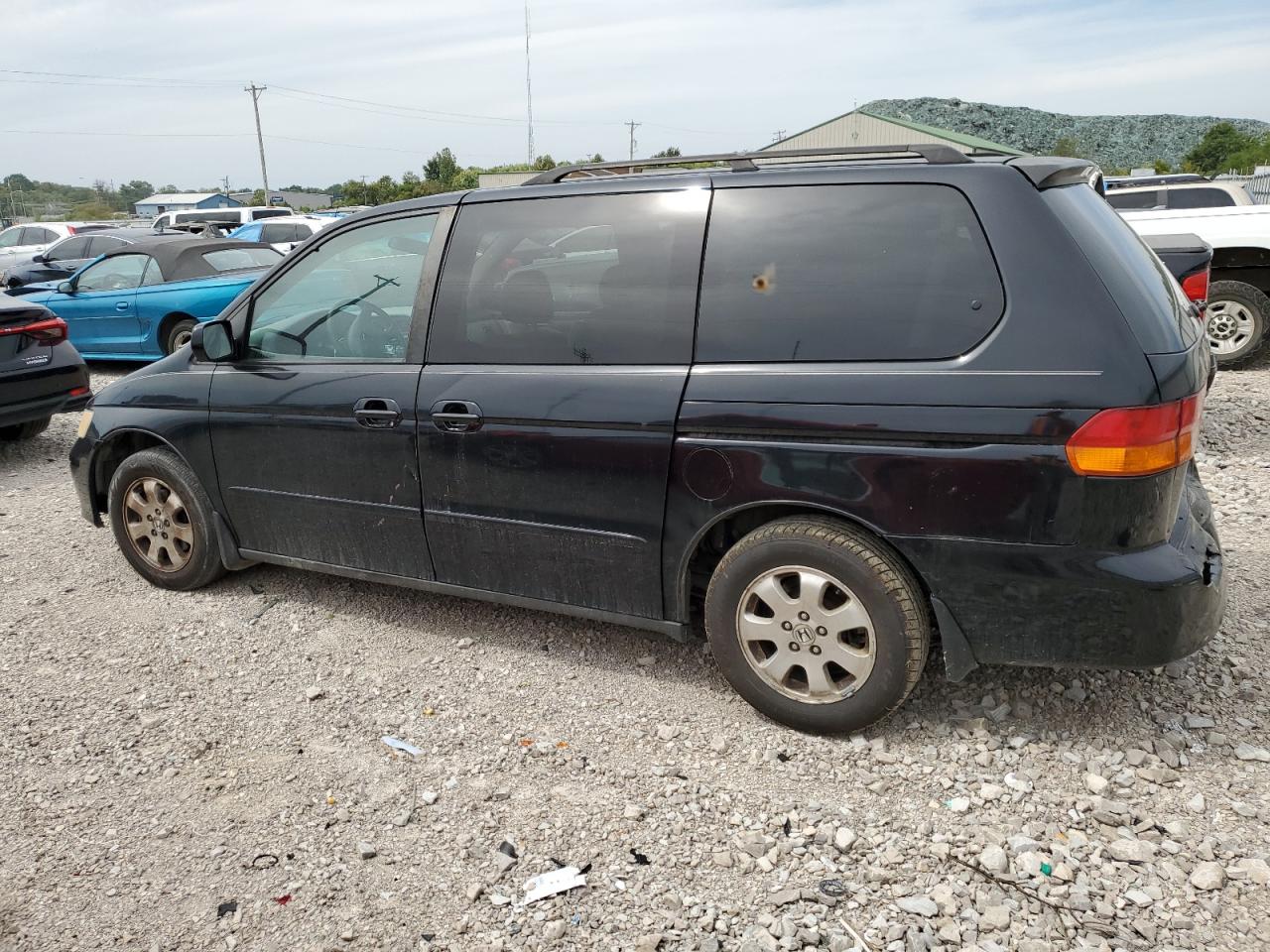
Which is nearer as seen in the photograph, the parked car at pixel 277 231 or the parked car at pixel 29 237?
the parked car at pixel 277 231

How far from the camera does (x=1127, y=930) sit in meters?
2.42

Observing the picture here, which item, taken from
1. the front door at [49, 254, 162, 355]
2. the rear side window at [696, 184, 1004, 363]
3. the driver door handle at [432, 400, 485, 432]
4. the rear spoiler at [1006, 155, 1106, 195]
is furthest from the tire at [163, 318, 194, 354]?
the rear spoiler at [1006, 155, 1106, 195]

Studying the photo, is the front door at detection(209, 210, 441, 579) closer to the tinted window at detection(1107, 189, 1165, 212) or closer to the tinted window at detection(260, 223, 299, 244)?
the tinted window at detection(1107, 189, 1165, 212)

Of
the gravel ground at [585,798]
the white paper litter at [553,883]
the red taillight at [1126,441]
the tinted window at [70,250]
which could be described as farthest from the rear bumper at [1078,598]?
the tinted window at [70,250]

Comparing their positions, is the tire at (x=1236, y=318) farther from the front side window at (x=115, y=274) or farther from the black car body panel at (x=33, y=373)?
the front side window at (x=115, y=274)

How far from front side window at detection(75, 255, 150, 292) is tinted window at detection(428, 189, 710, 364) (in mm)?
8919

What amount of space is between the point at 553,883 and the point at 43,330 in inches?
273

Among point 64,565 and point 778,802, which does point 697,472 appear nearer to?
point 778,802

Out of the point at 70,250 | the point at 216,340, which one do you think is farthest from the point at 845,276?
the point at 70,250

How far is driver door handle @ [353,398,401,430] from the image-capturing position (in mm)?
3762

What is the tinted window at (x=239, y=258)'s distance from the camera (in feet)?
36.3

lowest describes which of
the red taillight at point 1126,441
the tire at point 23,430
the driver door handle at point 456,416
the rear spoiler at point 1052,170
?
the tire at point 23,430

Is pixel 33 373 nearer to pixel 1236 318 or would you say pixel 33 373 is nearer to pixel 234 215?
pixel 1236 318

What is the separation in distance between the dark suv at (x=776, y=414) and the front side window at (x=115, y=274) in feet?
26.4
